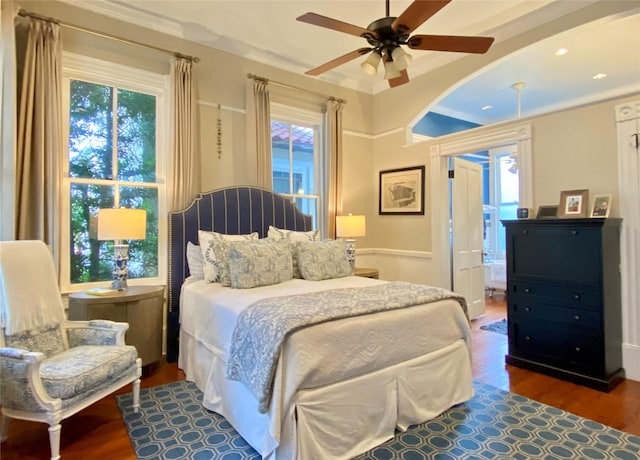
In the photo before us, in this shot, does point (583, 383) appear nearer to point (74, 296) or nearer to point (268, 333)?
point (268, 333)

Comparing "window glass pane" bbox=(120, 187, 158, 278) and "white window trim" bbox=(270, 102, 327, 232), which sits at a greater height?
"white window trim" bbox=(270, 102, 327, 232)

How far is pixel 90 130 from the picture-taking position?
3.35 meters

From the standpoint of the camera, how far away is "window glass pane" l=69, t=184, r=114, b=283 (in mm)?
3242

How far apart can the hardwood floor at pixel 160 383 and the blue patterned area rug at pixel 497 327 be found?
2.93ft

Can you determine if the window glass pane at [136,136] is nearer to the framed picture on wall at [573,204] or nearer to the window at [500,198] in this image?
the framed picture on wall at [573,204]

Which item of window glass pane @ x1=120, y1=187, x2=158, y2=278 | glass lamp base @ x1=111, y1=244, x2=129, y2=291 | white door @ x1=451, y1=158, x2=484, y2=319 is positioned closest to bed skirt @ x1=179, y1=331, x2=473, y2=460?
glass lamp base @ x1=111, y1=244, x2=129, y2=291

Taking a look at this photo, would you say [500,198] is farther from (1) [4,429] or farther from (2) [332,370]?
(1) [4,429]

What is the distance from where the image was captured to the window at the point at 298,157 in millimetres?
4531

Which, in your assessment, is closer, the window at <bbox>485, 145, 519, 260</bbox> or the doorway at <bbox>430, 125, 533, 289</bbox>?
the doorway at <bbox>430, 125, 533, 289</bbox>

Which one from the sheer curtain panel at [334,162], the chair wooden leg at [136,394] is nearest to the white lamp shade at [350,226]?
the sheer curtain panel at [334,162]

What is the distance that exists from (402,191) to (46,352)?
13.5ft

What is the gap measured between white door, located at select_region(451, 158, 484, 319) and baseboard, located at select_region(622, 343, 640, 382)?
1769 mm

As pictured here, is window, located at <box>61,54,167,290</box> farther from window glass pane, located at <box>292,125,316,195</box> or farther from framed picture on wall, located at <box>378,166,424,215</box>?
framed picture on wall, located at <box>378,166,424,215</box>

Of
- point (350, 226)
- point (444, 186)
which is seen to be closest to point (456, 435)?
point (350, 226)
